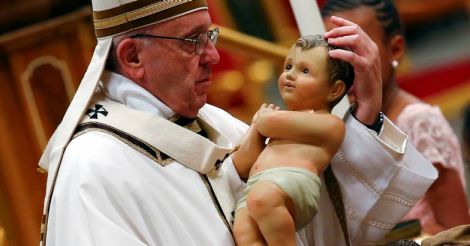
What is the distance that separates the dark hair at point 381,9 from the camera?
449cm

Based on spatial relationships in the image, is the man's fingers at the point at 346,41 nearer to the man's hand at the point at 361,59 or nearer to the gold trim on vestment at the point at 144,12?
the man's hand at the point at 361,59

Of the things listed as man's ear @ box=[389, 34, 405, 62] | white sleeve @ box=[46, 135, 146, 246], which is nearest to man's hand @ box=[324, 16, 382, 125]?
white sleeve @ box=[46, 135, 146, 246]

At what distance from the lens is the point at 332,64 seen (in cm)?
305

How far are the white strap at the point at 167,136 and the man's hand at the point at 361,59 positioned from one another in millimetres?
426

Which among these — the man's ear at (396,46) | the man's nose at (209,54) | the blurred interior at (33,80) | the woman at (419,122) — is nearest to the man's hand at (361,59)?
the man's nose at (209,54)

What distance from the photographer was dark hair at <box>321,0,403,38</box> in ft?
14.7

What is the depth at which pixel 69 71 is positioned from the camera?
4891mm

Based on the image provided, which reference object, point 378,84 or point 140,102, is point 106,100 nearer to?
point 140,102

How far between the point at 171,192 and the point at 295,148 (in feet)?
1.25

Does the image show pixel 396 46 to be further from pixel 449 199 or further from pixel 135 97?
pixel 135 97

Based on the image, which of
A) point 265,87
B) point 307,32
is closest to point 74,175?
point 307,32

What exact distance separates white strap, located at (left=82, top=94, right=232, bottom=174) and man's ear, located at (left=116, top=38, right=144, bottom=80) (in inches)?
4.0

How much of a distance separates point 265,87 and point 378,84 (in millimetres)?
4573

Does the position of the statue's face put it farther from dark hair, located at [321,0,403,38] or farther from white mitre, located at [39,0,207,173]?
dark hair, located at [321,0,403,38]
